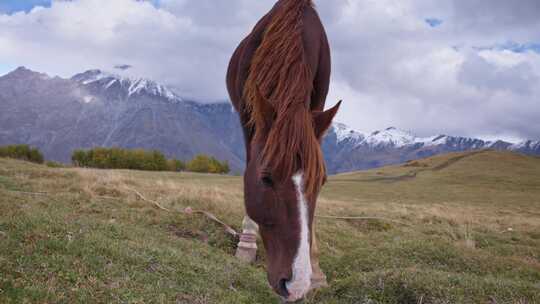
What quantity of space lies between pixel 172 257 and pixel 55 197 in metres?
5.75

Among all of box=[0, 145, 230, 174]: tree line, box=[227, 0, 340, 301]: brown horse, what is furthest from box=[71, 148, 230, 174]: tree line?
box=[227, 0, 340, 301]: brown horse

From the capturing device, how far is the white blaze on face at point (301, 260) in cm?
301

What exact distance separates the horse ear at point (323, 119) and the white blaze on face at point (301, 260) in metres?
0.57

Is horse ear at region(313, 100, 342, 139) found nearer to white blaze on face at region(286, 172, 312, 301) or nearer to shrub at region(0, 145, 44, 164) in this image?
white blaze on face at region(286, 172, 312, 301)

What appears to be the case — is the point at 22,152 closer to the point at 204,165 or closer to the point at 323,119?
the point at 204,165

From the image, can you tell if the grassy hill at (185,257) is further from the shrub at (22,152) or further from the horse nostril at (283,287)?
the shrub at (22,152)

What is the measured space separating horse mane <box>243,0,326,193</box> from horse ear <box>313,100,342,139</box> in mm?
85

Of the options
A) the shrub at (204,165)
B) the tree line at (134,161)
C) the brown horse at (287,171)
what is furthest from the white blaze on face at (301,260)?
the shrub at (204,165)

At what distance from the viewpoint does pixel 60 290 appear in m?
3.74

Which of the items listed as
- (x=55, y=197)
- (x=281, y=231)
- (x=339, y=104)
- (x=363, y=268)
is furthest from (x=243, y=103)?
(x=55, y=197)

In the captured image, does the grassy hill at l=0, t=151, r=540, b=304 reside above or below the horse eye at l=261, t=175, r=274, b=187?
below

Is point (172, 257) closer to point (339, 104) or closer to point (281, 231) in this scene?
point (281, 231)

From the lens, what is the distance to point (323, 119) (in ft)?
11.7

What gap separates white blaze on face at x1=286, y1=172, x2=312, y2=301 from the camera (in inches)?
119
